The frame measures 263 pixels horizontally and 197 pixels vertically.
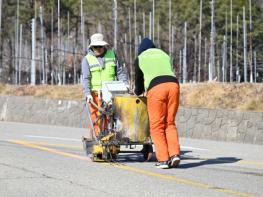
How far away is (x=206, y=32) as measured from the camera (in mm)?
45469

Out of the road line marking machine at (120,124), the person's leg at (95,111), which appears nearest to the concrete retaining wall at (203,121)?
the person's leg at (95,111)

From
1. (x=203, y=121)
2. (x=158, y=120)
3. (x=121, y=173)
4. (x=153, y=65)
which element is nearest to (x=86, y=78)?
(x=153, y=65)

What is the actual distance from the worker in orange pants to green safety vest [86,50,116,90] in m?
0.85

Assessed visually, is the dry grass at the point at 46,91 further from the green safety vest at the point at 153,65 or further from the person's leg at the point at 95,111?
the green safety vest at the point at 153,65

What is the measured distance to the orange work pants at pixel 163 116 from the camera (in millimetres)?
10148

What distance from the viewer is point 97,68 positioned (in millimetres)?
11281

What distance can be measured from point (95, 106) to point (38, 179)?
2387 mm

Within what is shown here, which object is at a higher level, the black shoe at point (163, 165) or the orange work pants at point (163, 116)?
the orange work pants at point (163, 116)

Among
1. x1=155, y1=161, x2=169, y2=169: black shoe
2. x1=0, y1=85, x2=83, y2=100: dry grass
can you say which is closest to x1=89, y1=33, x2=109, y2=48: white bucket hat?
x1=155, y1=161, x2=169, y2=169: black shoe

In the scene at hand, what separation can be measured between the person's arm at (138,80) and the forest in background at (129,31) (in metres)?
28.0

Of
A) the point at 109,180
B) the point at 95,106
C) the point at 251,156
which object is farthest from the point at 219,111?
the point at 109,180

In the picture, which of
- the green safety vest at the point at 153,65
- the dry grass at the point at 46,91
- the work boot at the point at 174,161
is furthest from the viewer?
the dry grass at the point at 46,91

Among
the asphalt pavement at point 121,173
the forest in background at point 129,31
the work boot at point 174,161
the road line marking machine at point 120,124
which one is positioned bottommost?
the asphalt pavement at point 121,173

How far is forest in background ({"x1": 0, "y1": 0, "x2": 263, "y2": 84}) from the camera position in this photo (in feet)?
134
